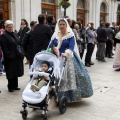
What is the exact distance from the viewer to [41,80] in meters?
4.44

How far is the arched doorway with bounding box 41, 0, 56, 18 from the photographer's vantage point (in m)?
17.7

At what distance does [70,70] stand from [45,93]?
2.97 feet

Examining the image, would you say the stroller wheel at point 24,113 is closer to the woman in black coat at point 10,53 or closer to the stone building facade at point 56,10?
the woman in black coat at point 10,53

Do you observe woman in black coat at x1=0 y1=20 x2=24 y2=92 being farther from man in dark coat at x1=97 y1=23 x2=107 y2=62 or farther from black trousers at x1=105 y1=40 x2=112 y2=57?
black trousers at x1=105 y1=40 x2=112 y2=57

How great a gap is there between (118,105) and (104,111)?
518 millimetres

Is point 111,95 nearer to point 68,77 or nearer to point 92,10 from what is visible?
point 68,77

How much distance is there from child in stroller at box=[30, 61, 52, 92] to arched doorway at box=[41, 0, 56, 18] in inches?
520

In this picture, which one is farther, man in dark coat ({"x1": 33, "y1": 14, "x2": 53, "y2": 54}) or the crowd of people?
man in dark coat ({"x1": 33, "y1": 14, "x2": 53, "y2": 54})

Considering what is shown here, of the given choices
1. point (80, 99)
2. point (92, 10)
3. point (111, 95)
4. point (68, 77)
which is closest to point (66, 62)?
point (68, 77)

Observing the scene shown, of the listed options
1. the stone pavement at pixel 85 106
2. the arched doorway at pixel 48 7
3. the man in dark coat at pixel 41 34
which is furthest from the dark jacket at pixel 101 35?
the arched doorway at pixel 48 7

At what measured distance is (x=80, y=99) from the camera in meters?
5.18

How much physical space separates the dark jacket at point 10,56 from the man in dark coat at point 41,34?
0.65 meters

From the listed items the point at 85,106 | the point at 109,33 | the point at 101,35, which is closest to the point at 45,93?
the point at 85,106

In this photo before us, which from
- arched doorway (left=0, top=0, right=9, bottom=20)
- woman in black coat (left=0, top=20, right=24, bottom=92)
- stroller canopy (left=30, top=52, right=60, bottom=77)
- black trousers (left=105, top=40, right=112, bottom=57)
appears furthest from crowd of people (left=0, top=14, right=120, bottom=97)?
arched doorway (left=0, top=0, right=9, bottom=20)
